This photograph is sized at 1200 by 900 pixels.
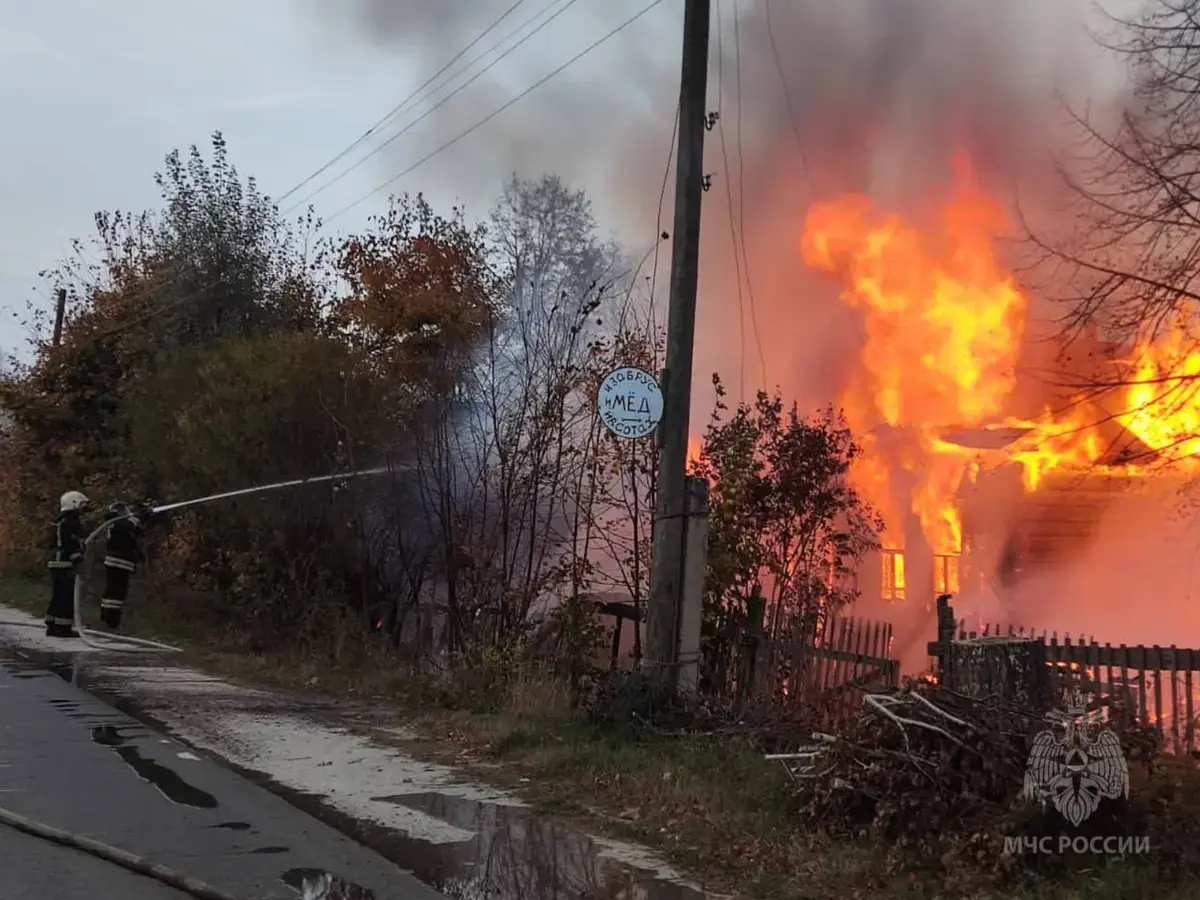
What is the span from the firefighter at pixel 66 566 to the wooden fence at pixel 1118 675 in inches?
394

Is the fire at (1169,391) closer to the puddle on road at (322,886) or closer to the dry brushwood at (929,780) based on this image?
the dry brushwood at (929,780)

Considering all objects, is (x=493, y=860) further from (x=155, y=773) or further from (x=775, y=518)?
(x=775, y=518)

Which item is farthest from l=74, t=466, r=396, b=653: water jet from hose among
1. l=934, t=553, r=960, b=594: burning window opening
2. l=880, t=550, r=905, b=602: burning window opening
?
l=934, t=553, r=960, b=594: burning window opening

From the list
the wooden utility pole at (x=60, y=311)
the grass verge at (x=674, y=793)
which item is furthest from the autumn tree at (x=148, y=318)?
the grass verge at (x=674, y=793)

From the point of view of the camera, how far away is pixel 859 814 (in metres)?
5.08

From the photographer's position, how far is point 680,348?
7.81 meters

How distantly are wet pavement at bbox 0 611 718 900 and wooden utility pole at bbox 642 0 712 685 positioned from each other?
2013 mm

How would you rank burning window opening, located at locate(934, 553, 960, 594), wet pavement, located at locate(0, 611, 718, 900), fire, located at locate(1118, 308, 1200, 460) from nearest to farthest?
wet pavement, located at locate(0, 611, 718, 900) < fire, located at locate(1118, 308, 1200, 460) < burning window opening, located at locate(934, 553, 960, 594)

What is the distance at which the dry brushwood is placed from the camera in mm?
4527

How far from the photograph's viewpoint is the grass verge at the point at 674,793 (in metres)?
4.41

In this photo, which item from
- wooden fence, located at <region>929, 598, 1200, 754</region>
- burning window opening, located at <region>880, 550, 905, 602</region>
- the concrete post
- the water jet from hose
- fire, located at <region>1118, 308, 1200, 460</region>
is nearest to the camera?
wooden fence, located at <region>929, 598, 1200, 754</region>

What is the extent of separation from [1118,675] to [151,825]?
6.27 meters

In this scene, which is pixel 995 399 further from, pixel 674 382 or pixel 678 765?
pixel 678 765

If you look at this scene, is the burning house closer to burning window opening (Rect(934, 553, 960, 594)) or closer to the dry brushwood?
burning window opening (Rect(934, 553, 960, 594))
